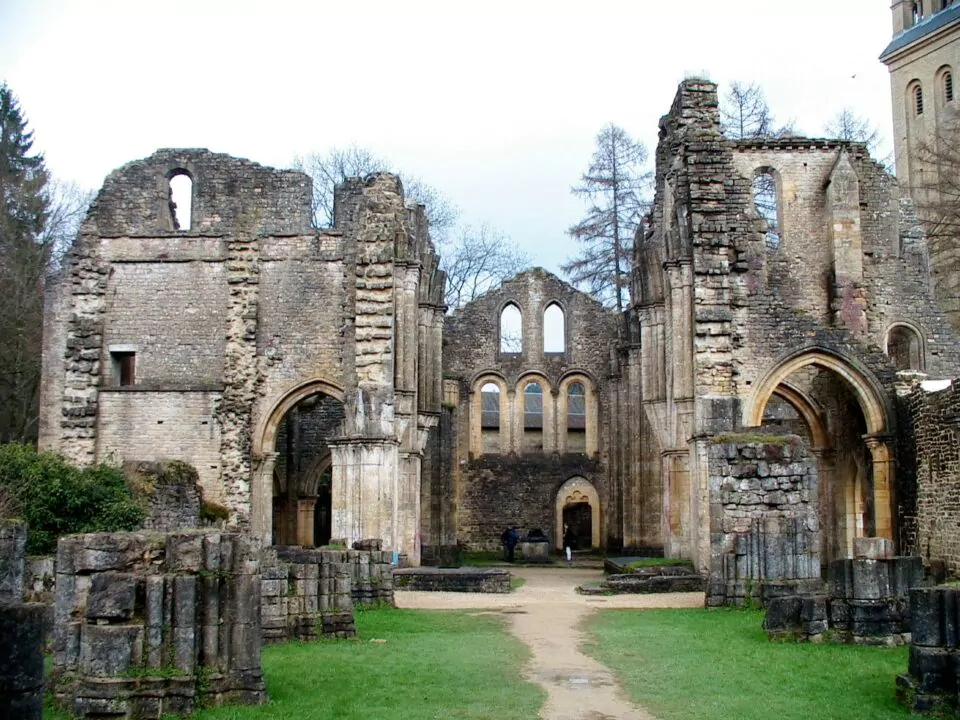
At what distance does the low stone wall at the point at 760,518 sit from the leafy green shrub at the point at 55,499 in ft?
26.9

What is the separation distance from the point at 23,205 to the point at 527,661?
28150mm

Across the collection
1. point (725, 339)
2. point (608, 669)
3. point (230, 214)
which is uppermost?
point (230, 214)

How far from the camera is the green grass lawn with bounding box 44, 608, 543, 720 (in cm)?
866

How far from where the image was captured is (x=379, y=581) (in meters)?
17.8

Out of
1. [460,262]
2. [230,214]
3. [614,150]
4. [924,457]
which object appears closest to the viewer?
[924,457]

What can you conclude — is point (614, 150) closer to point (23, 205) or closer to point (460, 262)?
point (460, 262)

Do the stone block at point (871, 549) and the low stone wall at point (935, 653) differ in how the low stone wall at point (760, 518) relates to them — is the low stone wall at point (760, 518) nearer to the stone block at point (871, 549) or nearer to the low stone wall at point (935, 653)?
the stone block at point (871, 549)

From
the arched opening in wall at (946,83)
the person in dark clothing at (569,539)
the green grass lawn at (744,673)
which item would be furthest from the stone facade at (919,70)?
the green grass lawn at (744,673)

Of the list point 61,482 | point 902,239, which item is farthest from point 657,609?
point 902,239

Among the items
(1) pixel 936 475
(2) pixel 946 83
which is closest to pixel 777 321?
(1) pixel 936 475

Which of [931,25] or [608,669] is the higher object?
[931,25]

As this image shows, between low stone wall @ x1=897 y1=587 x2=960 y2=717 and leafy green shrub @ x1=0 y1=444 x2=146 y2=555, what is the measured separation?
446 inches

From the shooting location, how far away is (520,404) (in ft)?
115

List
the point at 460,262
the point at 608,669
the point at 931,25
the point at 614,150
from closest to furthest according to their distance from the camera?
the point at 608,669 → the point at 614,150 → the point at 460,262 → the point at 931,25
